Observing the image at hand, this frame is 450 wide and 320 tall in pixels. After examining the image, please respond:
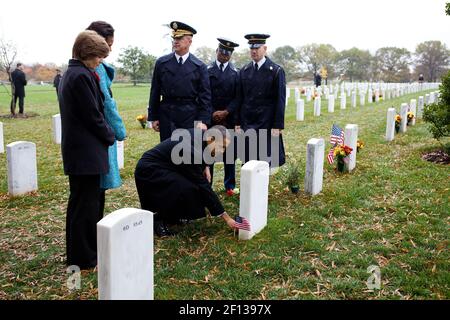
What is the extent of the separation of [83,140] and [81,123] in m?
0.16

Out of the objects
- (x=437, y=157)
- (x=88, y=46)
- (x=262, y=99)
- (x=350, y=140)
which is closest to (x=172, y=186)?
(x=88, y=46)

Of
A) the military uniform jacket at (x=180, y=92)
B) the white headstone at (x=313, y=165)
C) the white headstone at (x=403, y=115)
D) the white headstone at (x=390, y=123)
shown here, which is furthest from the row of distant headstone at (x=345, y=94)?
the military uniform jacket at (x=180, y=92)

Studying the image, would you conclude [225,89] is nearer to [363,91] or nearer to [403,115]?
[403,115]

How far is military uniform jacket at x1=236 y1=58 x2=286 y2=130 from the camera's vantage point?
628cm

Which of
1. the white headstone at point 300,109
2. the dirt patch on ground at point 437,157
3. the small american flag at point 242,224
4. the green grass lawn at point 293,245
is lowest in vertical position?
the green grass lawn at point 293,245

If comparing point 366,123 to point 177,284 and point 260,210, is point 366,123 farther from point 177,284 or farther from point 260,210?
point 177,284

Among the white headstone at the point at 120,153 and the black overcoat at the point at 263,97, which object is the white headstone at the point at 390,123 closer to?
the black overcoat at the point at 263,97

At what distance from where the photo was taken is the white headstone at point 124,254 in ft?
9.48

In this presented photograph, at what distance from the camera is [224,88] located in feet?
21.6

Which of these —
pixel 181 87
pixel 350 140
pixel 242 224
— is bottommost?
pixel 242 224

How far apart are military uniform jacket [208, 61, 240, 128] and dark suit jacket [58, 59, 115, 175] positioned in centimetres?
276

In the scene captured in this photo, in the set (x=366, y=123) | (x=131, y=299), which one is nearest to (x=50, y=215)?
(x=131, y=299)

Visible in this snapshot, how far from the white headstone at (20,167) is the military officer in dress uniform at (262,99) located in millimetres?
3352
